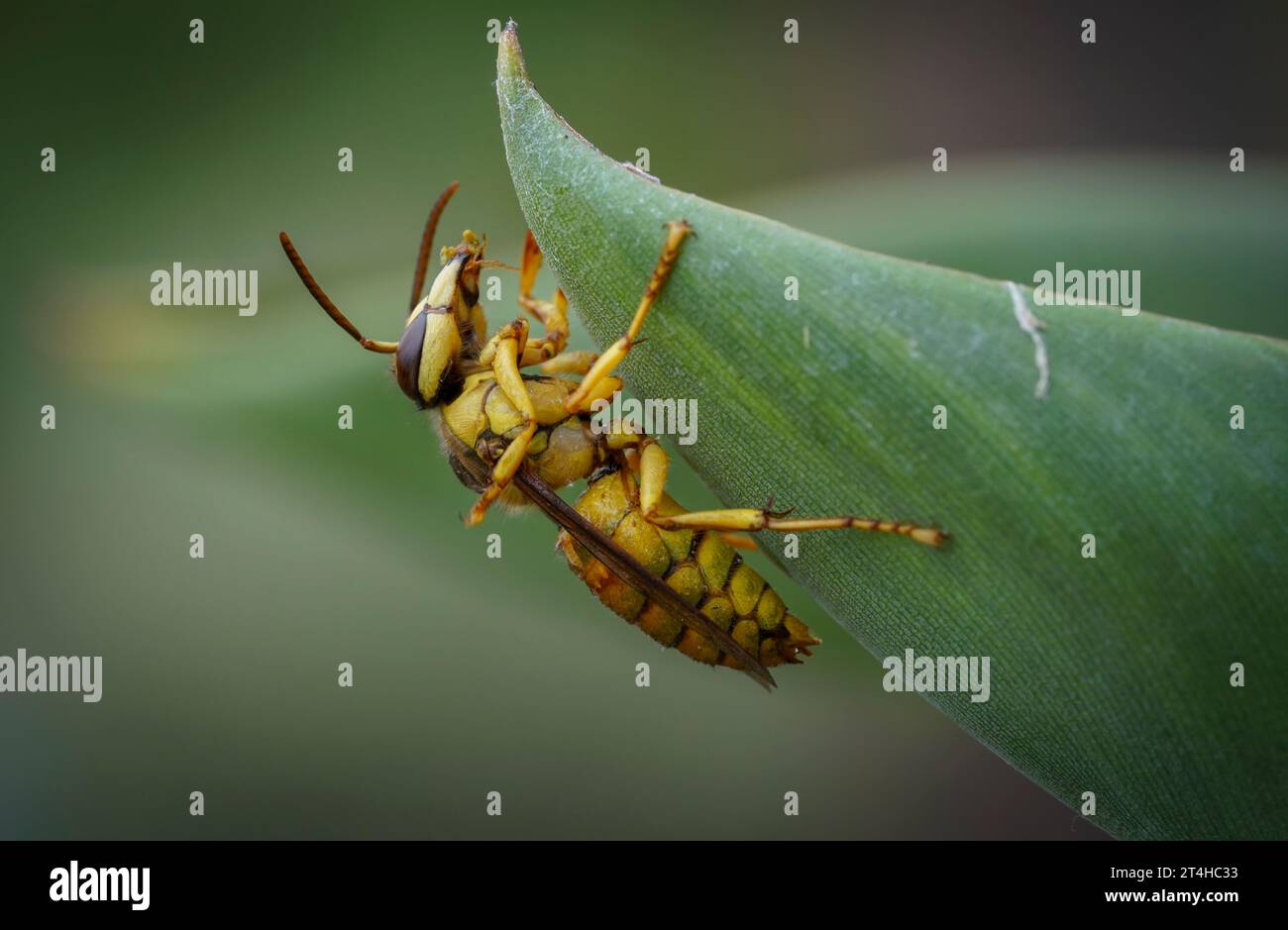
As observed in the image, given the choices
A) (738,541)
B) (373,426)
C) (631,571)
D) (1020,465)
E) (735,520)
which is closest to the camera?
(1020,465)

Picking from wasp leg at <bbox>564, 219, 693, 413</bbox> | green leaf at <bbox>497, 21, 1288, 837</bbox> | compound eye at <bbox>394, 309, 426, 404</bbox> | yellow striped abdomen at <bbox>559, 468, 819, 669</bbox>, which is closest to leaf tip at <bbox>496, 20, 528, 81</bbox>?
green leaf at <bbox>497, 21, 1288, 837</bbox>

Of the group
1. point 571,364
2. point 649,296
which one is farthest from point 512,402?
point 649,296

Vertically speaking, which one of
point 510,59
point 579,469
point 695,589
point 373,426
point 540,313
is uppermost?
point 510,59

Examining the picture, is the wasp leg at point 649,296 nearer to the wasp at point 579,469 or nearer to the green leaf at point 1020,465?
the green leaf at point 1020,465

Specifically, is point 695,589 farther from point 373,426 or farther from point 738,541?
point 373,426

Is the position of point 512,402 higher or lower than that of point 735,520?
higher

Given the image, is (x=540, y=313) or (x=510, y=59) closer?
(x=510, y=59)
